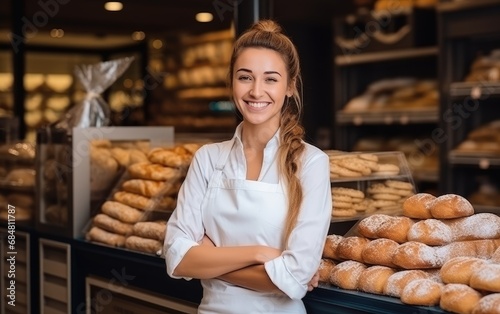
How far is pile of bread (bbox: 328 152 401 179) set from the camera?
282cm

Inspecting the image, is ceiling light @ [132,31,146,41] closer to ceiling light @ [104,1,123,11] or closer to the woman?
ceiling light @ [104,1,123,11]

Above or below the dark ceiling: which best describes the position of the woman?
below

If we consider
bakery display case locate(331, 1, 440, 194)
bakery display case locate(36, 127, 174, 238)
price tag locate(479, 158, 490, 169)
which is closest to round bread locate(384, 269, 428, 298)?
bakery display case locate(36, 127, 174, 238)

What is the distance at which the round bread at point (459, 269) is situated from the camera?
6.56 feet

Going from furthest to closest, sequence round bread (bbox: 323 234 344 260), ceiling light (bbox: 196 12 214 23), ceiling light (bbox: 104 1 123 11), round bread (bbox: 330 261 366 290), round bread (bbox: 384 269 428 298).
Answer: ceiling light (bbox: 196 12 214 23), ceiling light (bbox: 104 1 123 11), round bread (bbox: 323 234 344 260), round bread (bbox: 330 261 366 290), round bread (bbox: 384 269 428 298)

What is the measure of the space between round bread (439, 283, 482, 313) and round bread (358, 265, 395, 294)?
230 mm

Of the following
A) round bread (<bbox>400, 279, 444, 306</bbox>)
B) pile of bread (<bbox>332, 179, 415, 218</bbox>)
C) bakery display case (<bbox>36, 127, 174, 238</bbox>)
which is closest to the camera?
round bread (<bbox>400, 279, 444, 306</bbox>)

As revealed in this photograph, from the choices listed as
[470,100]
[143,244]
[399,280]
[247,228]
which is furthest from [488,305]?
[470,100]

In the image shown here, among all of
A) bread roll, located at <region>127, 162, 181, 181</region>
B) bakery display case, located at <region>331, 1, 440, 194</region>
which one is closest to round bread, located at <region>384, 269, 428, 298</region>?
bread roll, located at <region>127, 162, 181, 181</region>

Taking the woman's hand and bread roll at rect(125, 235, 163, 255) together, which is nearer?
the woman's hand

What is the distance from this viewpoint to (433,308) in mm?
1989

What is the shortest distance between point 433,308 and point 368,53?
453cm

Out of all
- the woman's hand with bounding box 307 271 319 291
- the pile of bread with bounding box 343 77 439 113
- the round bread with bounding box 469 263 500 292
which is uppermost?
the pile of bread with bounding box 343 77 439 113

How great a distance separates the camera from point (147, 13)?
740 cm
